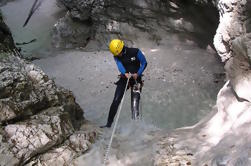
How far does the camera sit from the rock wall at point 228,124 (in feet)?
14.2

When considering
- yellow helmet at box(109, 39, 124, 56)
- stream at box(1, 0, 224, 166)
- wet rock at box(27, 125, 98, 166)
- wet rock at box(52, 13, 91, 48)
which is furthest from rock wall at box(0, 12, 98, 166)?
wet rock at box(52, 13, 91, 48)

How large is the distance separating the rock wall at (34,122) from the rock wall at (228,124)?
1608 millimetres

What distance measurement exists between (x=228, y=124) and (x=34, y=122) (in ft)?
11.0

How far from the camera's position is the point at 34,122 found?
5250 mm

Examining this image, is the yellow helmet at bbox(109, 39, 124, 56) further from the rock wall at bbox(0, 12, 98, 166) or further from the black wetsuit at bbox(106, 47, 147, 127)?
the rock wall at bbox(0, 12, 98, 166)

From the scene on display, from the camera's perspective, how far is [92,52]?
41.1 feet

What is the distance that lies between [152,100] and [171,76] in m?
1.59

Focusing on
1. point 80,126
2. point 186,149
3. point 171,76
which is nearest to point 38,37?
point 171,76

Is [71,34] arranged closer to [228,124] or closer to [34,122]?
[34,122]

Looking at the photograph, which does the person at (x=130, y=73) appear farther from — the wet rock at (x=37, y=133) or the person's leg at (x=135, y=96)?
the wet rock at (x=37, y=133)

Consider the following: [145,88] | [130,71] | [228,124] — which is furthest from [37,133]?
[145,88]

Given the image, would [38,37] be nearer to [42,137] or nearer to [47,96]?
[47,96]

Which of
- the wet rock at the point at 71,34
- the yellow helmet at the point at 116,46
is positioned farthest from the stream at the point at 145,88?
the yellow helmet at the point at 116,46

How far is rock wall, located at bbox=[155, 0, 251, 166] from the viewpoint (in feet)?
14.2
